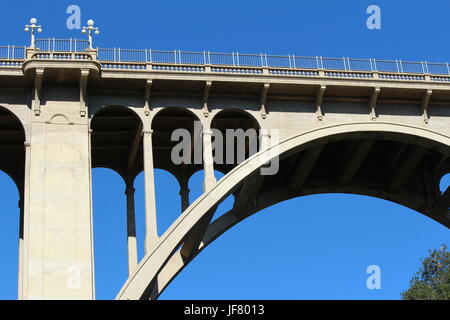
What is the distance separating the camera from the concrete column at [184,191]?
163 feet

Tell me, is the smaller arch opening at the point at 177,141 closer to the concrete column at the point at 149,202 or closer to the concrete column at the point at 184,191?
the concrete column at the point at 184,191

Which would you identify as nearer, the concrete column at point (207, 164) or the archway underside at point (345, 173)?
the concrete column at point (207, 164)

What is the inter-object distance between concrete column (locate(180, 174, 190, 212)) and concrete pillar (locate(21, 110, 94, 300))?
8495 mm

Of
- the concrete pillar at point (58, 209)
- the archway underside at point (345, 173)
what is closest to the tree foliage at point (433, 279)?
the archway underside at point (345, 173)

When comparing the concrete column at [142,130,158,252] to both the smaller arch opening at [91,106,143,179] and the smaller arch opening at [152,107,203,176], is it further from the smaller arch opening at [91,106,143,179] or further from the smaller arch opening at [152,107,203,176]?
the smaller arch opening at [152,107,203,176]

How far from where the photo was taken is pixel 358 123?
1864 inches

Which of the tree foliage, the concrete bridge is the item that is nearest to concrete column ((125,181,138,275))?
the concrete bridge

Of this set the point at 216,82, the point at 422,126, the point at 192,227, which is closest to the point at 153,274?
the point at 192,227

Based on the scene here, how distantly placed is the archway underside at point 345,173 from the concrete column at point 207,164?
41 centimetres

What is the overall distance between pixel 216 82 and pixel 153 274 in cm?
1078

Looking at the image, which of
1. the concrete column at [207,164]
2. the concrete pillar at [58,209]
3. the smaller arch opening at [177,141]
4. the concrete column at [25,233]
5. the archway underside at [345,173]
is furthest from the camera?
the smaller arch opening at [177,141]

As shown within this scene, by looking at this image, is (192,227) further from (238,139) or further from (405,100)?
(405,100)

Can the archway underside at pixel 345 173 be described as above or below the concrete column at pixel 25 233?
above
